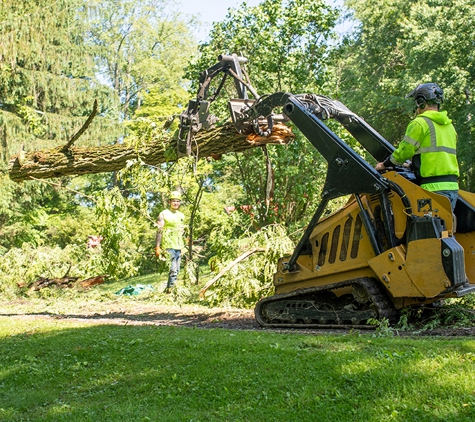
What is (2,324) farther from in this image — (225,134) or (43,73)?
(43,73)

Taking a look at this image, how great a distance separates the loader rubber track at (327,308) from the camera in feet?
21.4

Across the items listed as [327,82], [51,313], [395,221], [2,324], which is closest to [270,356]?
[395,221]

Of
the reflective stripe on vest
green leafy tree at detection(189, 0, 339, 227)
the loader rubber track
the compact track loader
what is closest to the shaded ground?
the loader rubber track

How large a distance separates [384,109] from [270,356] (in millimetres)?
25312

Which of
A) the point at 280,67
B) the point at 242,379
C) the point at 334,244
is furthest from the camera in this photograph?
the point at 280,67

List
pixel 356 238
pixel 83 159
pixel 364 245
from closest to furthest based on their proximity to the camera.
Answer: pixel 364 245 < pixel 356 238 < pixel 83 159

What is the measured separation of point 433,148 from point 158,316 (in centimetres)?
519

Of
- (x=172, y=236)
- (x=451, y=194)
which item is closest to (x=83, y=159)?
(x=172, y=236)

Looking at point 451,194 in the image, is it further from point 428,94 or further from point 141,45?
point 141,45

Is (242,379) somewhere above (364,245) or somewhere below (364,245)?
below

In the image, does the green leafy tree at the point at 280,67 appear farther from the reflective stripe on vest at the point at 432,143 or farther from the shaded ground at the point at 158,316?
the reflective stripe on vest at the point at 432,143

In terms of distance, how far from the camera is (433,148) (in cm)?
632

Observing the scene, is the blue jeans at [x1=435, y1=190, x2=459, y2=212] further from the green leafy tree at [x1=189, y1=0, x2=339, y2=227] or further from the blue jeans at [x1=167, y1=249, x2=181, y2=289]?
the green leafy tree at [x1=189, y1=0, x2=339, y2=227]

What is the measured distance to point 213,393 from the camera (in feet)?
14.3
